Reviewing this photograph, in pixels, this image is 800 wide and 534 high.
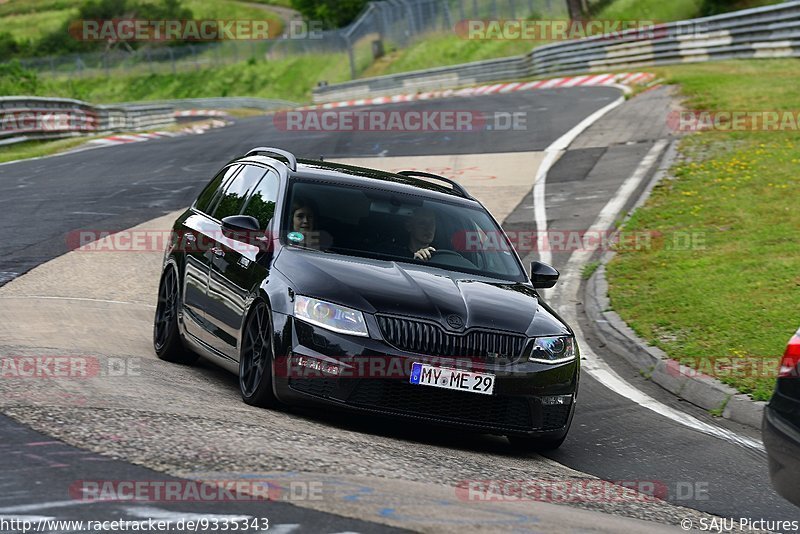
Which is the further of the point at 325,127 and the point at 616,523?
the point at 325,127

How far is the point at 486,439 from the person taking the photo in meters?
8.42

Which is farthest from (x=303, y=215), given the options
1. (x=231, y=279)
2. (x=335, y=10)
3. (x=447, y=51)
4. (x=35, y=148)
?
(x=335, y=10)

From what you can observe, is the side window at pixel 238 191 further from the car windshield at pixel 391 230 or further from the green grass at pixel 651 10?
the green grass at pixel 651 10

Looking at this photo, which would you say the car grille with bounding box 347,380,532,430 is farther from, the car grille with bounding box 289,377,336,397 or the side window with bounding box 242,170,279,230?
the side window with bounding box 242,170,279,230

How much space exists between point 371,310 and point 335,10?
87.6m

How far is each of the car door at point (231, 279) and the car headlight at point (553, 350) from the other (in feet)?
6.12

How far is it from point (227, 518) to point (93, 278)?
8915 millimetres

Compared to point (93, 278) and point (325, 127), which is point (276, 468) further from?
point (325, 127)

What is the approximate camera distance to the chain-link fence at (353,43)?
2291 inches

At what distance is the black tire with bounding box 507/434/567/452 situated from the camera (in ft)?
26.1

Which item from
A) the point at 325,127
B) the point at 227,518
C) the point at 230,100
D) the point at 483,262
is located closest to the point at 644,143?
the point at 325,127

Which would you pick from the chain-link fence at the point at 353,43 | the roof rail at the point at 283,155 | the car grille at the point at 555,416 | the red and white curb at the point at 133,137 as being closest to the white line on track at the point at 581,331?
the car grille at the point at 555,416

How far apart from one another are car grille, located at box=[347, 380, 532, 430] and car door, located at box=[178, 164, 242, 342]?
6.38 feet

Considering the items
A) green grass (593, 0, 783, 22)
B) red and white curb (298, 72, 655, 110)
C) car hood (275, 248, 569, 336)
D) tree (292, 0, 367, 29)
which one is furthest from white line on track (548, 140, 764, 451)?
tree (292, 0, 367, 29)
